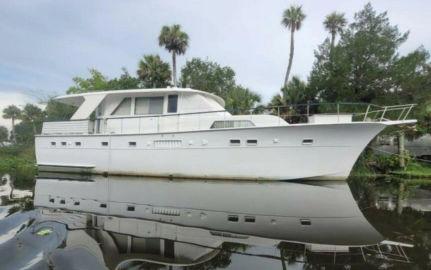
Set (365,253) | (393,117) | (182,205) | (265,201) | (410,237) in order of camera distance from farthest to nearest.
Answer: (393,117), (265,201), (182,205), (410,237), (365,253)

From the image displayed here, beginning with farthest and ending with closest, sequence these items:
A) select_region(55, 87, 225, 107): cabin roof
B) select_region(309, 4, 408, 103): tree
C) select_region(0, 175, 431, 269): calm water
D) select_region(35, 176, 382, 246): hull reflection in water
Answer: select_region(309, 4, 408, 103): tree < select_region(55, 87, 225, 107): cabin roof < select_region(35, 176, 382, 246): hull reflection in water < select_region(0, 175, 431, 269): calm water

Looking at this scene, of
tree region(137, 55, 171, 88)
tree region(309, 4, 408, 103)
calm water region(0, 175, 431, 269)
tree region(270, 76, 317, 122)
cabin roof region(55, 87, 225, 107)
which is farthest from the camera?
tree region(137, 55, 171, 88)

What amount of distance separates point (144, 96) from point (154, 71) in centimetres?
1229

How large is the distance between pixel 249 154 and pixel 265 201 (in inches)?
164

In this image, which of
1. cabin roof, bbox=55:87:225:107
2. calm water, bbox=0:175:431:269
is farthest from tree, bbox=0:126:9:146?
calm water, bbox=0:175:431:269

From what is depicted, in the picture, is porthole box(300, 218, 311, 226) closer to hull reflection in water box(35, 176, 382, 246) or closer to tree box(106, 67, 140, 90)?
hull reflection in water box(35, 176, 382, 246)

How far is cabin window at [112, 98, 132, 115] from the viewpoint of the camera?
1602 centimetres

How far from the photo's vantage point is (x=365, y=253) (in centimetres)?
513

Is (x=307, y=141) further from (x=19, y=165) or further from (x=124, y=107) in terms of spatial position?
(x=19, y=165)

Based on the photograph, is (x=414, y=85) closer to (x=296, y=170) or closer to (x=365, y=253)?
(x=296, y=170)

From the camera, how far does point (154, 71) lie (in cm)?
2738

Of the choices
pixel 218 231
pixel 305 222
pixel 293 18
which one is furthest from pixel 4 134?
pixel 305 222

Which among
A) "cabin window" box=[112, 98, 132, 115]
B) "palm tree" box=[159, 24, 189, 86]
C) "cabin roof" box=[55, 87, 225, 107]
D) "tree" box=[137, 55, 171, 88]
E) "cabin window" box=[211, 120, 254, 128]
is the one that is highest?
"palm tree" box=[159, 24, 189, 86]

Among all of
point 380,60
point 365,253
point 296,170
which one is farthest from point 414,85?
point 365,253
